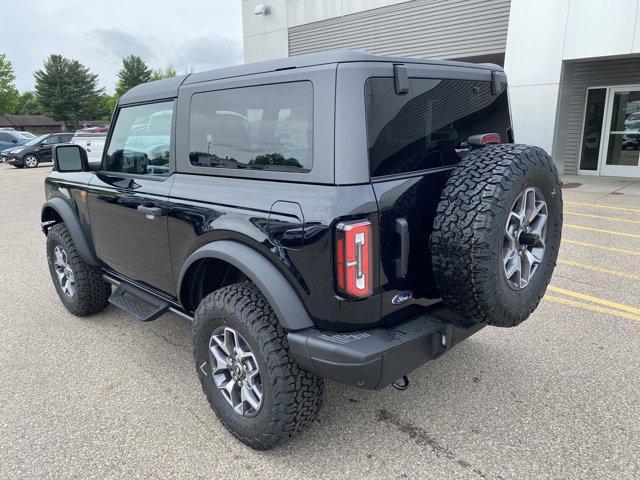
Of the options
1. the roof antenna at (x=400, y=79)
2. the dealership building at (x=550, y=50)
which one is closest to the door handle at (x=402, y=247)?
the roof antenna at (x=400, y=79)

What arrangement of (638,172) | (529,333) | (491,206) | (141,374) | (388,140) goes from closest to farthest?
(491,206)
(388,140)
(141,374)
(529,333)
(638,172)

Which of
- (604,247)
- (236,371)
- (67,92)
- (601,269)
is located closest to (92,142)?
(604,247)

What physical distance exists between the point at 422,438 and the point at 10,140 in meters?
28.3

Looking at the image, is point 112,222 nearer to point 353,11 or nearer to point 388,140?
point 388,140

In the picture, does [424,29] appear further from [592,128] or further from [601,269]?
[601,269]

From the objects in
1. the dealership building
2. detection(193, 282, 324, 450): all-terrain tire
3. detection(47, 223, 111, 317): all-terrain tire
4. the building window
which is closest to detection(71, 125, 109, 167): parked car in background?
the dealership building

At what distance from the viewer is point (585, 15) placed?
1045cm

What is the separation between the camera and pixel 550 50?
1112cm

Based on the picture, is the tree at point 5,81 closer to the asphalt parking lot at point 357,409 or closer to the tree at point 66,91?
the tree at point 66,91

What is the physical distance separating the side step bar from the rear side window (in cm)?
183

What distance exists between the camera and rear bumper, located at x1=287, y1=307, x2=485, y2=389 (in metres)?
2.09

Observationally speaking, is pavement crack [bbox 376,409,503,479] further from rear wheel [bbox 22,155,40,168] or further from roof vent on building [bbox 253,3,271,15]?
rear wheel [bbox 22,155,40,168]

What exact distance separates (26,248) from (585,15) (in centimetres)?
1166

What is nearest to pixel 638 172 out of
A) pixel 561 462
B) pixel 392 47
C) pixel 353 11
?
pixel 392 47
